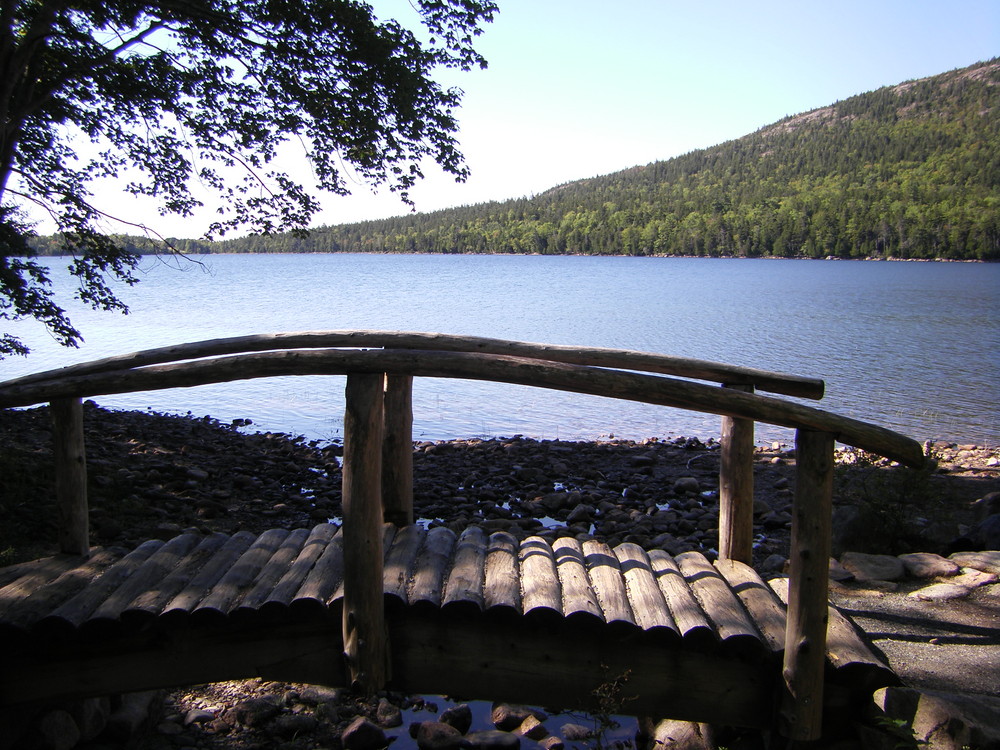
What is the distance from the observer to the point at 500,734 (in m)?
4.65

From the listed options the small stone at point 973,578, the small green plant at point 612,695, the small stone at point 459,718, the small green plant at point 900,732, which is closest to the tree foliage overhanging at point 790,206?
Answer: the small stone at point 973,578

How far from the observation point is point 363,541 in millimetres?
3834

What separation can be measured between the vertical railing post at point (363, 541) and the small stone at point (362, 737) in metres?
0.90

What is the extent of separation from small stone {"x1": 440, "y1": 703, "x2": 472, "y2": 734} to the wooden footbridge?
3.03 feet

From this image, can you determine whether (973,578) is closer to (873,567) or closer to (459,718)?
(873,567)

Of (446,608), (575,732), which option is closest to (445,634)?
(446,608)

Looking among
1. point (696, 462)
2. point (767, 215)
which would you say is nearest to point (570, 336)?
point (696, 462)

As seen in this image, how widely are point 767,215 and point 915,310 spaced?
88.7 metres

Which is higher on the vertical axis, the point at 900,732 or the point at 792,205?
the point at 792,205

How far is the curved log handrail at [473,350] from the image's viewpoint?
4.24 metres

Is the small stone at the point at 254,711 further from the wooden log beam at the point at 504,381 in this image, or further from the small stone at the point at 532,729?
the wooden log beam at the point at 504,381

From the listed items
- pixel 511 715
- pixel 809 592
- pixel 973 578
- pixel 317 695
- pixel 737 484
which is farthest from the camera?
pixel 973 578

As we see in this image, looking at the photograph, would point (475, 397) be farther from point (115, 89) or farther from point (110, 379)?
point (110, 379)

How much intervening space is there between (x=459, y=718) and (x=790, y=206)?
136 meters
